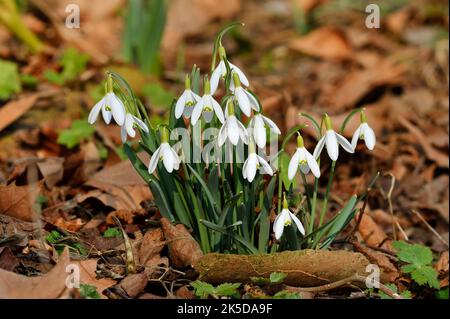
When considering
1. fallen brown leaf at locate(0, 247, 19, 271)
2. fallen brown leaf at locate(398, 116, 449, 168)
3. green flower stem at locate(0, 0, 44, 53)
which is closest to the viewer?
fallen brown leaf at locate(0, 247, 19, 271)

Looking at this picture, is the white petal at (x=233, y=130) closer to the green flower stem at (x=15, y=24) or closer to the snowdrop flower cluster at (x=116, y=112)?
the snowdrop flower cluster at (x=116, y=112)

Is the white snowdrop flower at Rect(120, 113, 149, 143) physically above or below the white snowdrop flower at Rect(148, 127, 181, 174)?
above

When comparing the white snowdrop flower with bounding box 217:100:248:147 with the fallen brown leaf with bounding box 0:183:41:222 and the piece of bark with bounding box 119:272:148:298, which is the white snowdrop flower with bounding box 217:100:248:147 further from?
the fallen brown leaf with bounding box 0:183:41:222

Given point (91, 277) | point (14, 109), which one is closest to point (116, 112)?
point (91, 277)

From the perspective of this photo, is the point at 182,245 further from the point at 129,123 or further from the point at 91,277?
the point at 129,123

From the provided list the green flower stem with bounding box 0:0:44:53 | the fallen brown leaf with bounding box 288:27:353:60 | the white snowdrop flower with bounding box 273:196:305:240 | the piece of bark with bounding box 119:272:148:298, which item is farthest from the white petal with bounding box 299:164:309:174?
the fallen brown leaf with bounding box 288:27:353:60
